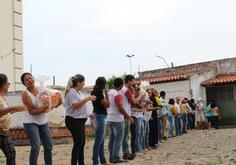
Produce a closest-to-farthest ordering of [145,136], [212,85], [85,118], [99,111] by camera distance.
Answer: [85,118] < [99,111] < [145,136] < [212,85]

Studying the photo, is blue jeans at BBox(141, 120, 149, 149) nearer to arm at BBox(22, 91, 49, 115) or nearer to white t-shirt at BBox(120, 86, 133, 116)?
white t-shirt at BBox(120, 86, 133, 116)

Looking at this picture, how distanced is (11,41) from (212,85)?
13386mm

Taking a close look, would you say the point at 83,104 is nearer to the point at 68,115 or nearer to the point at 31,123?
the point at 68,115

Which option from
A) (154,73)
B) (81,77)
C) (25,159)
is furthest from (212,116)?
(81,77)

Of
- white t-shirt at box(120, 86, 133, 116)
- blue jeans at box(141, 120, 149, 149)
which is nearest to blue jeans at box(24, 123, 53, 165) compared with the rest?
white t-shirt at box(120, 86, 133, 116)

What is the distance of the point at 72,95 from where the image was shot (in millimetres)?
4680

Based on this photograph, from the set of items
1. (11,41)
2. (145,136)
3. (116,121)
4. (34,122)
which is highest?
(11,41)

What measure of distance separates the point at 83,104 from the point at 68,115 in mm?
340

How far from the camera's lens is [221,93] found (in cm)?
1945

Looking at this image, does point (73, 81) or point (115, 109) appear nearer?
point (73, 81)

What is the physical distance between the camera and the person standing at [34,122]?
13.9 feet

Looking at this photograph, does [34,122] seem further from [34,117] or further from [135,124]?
[135,124]

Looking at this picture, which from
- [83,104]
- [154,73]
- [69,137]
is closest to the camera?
[83,104]

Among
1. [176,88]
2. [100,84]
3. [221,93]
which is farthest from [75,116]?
[221,93]
